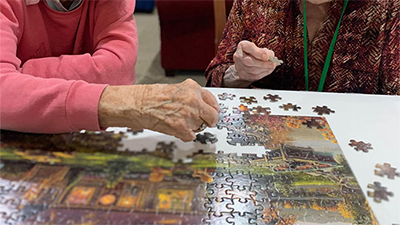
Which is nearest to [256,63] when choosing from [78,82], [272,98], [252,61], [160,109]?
[252,61]

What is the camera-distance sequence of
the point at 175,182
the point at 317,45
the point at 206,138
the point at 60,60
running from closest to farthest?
1. the point at 175,182
2. the point at 206,138
3. the point at 60,60
4. the point at 317,45

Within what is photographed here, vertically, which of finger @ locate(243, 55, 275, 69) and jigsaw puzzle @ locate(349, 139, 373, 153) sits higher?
finger @ locate(243, 55, 275, 69)

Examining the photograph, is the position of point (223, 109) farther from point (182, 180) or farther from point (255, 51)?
point (182, 180)

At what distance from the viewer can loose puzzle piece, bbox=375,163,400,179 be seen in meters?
0.81

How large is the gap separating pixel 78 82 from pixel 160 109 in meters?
0.19

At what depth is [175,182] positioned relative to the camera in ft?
2.41

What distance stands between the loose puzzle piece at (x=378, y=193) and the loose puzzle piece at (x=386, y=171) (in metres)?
0.04

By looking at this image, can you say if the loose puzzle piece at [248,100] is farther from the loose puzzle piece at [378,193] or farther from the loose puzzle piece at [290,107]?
the loose puzzle piece at [378,193]

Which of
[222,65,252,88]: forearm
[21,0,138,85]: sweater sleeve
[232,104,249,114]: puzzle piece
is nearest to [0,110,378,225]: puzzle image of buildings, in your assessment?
[232,104,249,114]: puzzle piece

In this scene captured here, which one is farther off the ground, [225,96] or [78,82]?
[78,82]

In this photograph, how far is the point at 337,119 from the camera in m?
1.01

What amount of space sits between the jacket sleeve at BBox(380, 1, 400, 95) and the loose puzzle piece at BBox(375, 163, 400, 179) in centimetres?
48

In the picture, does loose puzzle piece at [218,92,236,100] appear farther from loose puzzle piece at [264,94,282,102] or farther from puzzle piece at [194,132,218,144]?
puzzle piece at [194,132,218,144]

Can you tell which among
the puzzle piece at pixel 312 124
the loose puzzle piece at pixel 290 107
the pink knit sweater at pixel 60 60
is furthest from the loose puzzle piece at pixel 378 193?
the pink knit sweater at pixel 60 60
